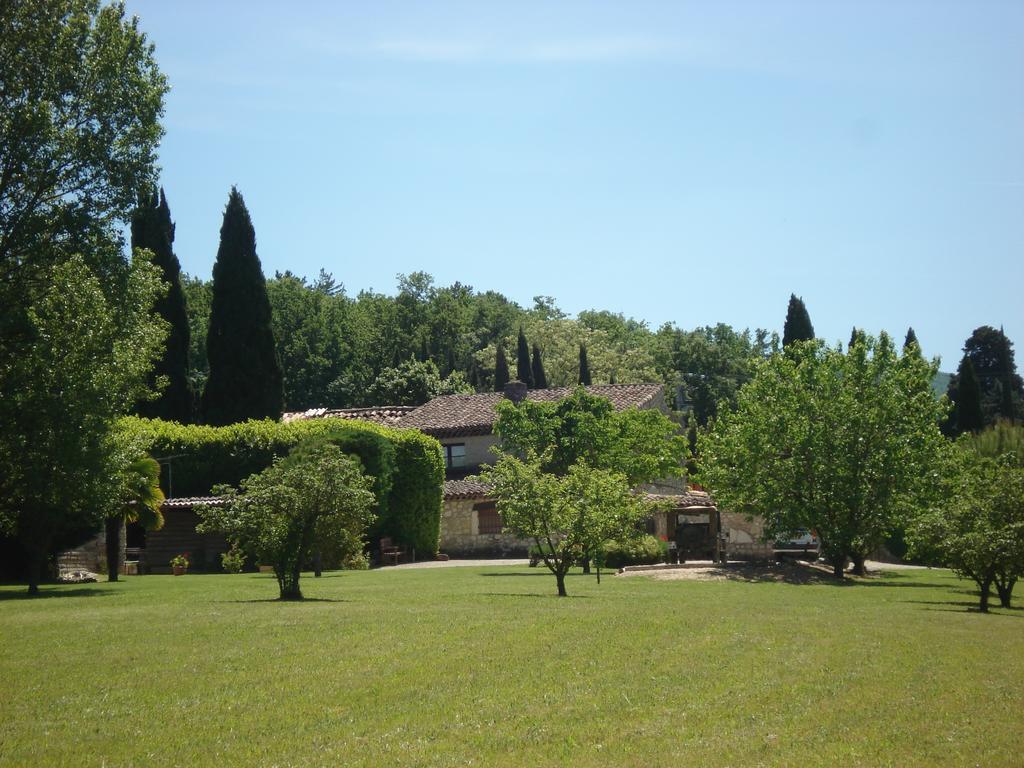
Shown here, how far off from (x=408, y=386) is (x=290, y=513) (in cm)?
5732

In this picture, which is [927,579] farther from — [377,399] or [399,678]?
[377,399]

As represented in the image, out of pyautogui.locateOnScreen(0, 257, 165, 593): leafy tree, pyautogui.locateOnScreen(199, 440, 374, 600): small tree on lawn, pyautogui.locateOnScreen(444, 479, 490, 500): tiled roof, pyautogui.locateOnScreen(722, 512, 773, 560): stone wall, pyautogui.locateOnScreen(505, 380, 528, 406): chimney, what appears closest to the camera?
pyautogui.locateOnScreen(199, 440, 374, 600): small tree on lawn

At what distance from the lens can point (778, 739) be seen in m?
9.18

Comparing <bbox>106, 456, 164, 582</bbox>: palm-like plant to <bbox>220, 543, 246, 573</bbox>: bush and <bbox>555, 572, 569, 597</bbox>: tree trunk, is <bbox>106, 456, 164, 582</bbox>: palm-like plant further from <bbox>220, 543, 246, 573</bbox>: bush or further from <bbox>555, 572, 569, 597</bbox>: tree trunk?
<bbox>555, 572, 569, 597</bbox>: tree trunk

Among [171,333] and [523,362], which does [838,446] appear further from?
[523,362]

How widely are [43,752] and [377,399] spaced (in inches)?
2855

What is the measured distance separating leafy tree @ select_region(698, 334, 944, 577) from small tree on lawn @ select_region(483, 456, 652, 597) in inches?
508

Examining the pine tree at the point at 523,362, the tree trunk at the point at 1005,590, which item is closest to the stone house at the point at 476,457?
the pine tree at the point at 523,362

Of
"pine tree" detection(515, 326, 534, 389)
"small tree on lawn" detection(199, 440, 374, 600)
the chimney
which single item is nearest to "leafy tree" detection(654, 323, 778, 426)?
"pine tree" detection(515, 326, 534, 389)

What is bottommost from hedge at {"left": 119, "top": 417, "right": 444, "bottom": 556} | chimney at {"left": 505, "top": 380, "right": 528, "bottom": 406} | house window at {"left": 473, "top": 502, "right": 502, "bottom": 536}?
house window at {"left": 473, "top": 502, "right": 502, "bottom": 536}

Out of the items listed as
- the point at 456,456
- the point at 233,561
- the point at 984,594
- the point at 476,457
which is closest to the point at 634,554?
the point at 233,561

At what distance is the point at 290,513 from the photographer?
851 inches

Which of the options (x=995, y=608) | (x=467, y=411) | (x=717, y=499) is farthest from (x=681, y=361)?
(x=995, y=608)

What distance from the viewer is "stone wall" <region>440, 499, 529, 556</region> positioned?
50.3m
